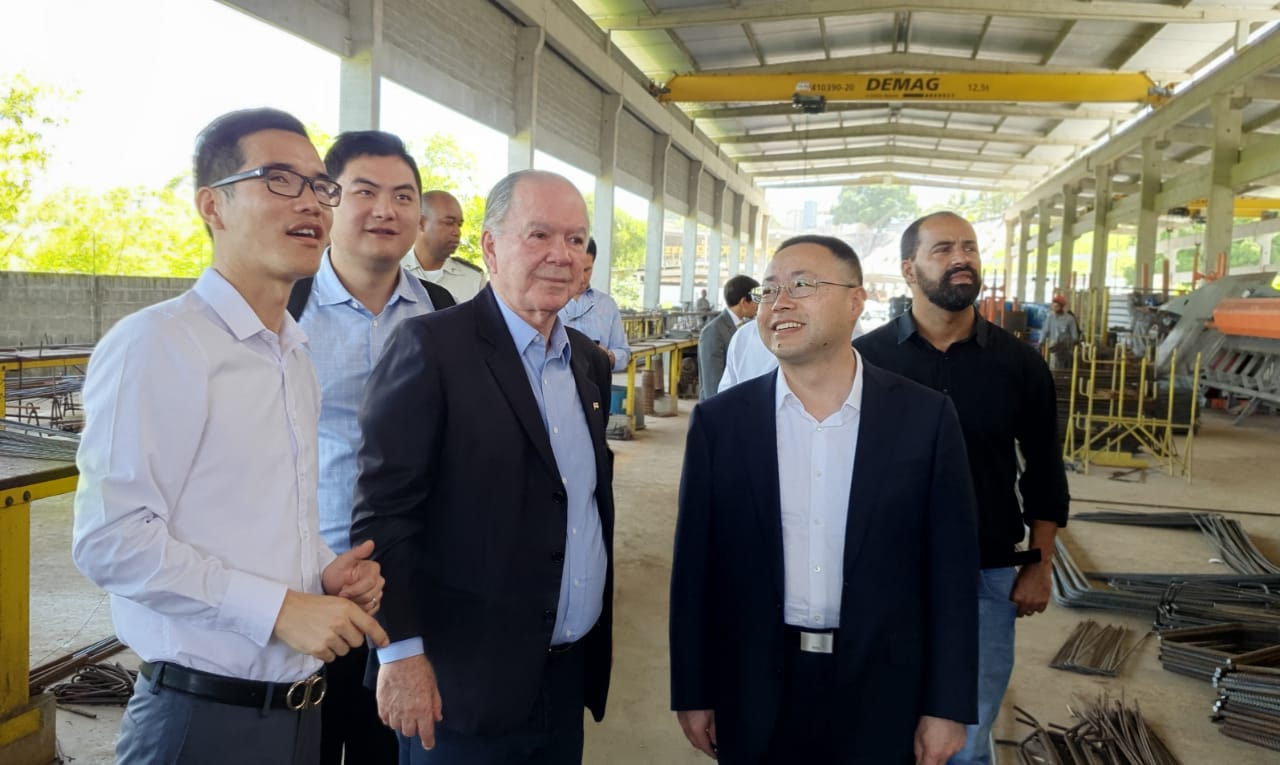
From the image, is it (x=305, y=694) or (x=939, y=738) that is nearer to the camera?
(x=305, y=694)

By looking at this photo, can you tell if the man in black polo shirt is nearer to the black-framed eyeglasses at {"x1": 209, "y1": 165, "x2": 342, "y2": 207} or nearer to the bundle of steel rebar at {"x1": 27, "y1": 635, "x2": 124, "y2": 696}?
the black-framed eyeglasses at {"x1": 209, "y1": 165, "x2": 342, "y2": 207}

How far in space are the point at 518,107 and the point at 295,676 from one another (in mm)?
11118

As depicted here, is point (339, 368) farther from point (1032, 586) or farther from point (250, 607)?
point (1032, 586)

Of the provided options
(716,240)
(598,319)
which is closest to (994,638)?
(598,319)

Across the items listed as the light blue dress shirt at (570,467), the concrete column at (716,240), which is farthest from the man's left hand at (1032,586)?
the concrete column at (716,240)

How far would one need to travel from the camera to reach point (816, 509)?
6.23 ft

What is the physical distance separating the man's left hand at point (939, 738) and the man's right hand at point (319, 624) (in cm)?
122

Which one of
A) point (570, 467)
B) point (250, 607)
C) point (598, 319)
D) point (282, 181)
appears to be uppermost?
point (282, 181)

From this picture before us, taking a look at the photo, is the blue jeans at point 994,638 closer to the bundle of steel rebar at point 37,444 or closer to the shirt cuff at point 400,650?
the shirt cuff at point 400,650

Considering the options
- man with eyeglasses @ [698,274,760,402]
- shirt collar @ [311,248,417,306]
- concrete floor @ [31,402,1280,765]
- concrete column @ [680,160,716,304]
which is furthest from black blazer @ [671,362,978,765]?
concrete column @ [680,160,716,304]

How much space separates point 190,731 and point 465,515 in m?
0.59

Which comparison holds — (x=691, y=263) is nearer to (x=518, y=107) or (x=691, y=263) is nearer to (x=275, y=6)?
(x=518, y=107)

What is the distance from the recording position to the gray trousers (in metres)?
1.33

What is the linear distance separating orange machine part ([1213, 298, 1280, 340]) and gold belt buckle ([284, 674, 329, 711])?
11.7 meters
